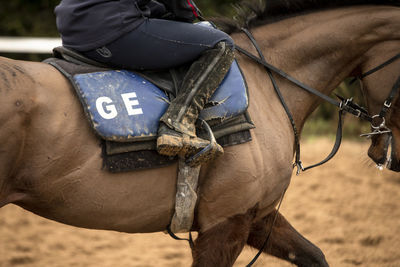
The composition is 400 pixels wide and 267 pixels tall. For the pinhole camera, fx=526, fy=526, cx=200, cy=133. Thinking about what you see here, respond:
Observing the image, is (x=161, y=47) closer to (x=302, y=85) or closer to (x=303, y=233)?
(x=302, y=85)

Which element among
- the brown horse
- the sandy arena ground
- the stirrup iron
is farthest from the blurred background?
the stirrup iron

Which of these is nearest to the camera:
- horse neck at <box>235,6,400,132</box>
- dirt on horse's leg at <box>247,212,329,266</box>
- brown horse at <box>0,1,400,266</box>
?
brown horse at <box>0,1,400,266</box>

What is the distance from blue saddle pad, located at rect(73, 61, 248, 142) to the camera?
274 centimetres

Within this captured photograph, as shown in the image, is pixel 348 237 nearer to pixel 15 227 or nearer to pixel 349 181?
pixel 349 181

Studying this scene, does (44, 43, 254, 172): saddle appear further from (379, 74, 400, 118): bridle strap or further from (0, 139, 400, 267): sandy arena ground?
(0, 139, 400, 267): sandy arena ground

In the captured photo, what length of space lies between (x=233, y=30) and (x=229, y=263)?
1.52 m

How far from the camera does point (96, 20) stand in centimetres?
283

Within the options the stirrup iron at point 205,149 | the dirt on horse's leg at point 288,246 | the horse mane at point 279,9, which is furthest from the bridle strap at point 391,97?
the stirrup iron at point 205,149

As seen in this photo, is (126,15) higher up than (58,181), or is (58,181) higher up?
(126,15)

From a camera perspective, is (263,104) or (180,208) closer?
(180,208)

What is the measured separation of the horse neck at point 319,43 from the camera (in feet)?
11.1

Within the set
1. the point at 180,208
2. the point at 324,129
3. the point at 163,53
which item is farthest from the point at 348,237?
the point at 324,129

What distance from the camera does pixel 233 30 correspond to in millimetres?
3527

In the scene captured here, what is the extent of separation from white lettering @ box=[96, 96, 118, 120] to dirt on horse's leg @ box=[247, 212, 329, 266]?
146cm
